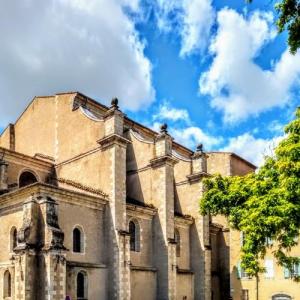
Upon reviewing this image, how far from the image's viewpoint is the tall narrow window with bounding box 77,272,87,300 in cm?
2530

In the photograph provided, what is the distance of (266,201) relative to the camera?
17.4 m

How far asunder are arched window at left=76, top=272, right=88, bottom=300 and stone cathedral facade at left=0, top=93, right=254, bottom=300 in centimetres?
5

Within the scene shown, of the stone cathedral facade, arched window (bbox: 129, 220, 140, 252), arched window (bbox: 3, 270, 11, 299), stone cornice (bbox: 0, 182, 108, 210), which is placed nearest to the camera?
the stone cathedral facade

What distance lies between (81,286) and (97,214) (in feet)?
14.0

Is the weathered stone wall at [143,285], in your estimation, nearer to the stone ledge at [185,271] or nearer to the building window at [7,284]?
the stone ledge at [185,271]

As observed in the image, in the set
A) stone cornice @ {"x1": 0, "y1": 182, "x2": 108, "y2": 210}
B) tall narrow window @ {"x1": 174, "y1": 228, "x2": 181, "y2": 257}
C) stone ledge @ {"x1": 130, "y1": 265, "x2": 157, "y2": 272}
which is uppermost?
stone cornice @ {"x1": 0, "y1": 182, "x2": 108, "y2": 210}

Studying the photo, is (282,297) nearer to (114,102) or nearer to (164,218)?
(164,218)

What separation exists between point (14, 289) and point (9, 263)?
1977 millimetres

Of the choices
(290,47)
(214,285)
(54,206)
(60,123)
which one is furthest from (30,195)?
(214,285)

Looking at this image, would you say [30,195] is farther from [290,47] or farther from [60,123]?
[290,47]

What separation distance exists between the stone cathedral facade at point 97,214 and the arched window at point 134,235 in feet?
0.21

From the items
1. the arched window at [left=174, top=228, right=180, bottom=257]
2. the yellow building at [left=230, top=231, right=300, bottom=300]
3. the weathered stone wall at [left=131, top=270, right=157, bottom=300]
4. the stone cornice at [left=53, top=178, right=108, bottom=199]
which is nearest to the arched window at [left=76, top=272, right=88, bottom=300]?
the weathered stone wall at [left=131, top=270, right=157, bottom=300]

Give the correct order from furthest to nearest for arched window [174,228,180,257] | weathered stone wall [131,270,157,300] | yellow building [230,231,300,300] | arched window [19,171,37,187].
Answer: arched window [174,228,180,257] < yellow building [230,231,300,300] < arched window [19,171,37,187] < weathered stone wall [131,270,157,300]

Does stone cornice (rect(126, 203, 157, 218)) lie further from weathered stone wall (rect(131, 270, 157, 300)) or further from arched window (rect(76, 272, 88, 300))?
arched window (rect(76, 272, 88, 300))
